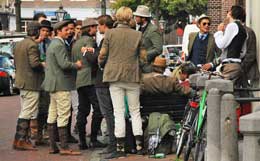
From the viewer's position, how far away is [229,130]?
6.29 m

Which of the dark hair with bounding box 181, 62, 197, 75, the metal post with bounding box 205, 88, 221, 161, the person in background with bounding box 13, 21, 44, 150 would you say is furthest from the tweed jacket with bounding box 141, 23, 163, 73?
the metal post with bounding box 205, 88, 221, 161

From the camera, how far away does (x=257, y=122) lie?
5.44m

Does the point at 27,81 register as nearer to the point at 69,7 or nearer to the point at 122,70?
the point at 122,70

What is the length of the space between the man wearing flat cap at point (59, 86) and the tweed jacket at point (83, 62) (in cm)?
27

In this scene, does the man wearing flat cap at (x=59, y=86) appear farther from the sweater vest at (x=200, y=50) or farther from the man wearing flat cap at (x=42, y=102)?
the sweater vest at (x=200, y=50)

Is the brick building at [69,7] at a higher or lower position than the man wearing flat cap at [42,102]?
higher

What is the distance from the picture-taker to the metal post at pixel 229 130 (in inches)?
247

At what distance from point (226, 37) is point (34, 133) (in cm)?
412

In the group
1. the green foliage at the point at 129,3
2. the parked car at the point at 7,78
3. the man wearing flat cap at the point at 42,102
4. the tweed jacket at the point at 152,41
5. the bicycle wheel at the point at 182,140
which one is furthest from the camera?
the green foliage at the point at 129,3

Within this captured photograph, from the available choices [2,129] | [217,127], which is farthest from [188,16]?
[217,127]

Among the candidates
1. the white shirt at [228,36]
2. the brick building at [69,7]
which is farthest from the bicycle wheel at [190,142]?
the brick building at [69,7]

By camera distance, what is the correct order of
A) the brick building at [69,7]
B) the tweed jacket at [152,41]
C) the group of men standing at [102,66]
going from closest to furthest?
the group of men standing at [102,66] < the tweed jacket at [152,41] < the brick building at [69,7]

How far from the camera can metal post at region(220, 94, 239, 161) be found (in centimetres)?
627

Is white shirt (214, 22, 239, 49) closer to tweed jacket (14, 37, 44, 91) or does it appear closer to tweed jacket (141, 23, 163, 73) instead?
tweed jacket (141, 23, 163, 73)
